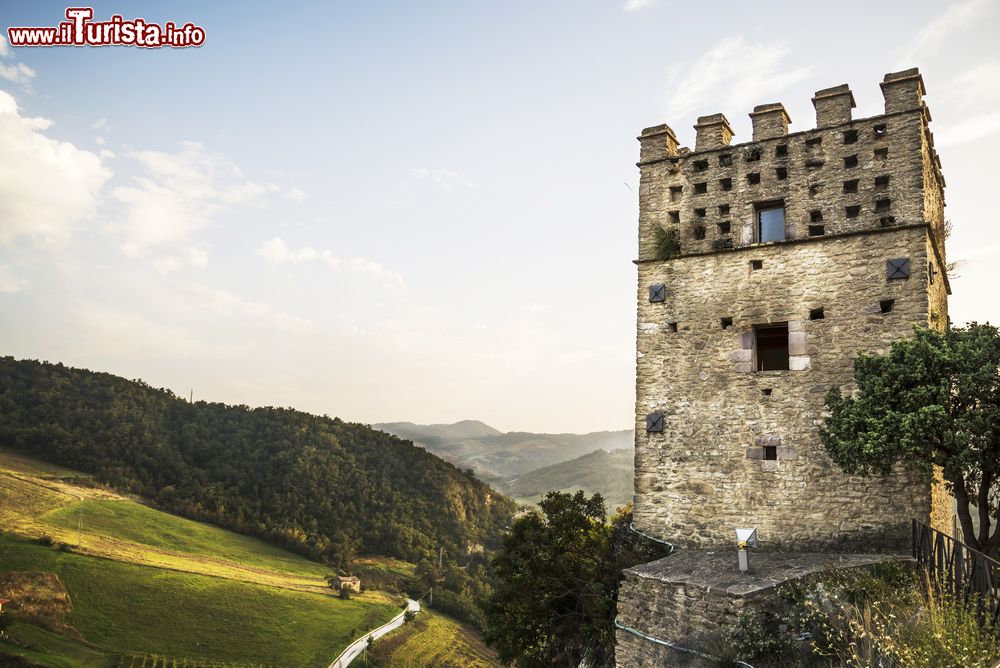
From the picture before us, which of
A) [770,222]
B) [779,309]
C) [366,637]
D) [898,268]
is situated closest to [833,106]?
[770,222]

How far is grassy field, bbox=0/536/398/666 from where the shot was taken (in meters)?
38.6

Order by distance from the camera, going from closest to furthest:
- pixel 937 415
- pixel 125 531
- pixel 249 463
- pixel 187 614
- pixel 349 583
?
pixel 937 415 → pixel 187 614 → pixel 125 531 → pixel 349 583 → pixel 249 463

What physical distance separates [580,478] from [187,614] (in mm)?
57388

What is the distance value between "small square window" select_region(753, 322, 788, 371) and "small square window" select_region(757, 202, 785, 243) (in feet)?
6.71

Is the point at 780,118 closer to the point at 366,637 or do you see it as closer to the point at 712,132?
the point at 712,132

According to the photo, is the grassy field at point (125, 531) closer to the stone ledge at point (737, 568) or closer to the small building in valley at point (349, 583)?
the small building in valley at point (349, 583)

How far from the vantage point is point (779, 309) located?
15.0 m

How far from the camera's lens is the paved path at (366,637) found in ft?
135

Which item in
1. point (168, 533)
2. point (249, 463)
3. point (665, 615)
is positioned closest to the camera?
point (665, 615)

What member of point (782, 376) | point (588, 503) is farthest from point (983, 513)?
point (588, 503)

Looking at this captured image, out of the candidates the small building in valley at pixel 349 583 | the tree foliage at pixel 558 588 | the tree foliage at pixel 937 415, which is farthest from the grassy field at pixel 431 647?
the tree foliage at pixel 937 415

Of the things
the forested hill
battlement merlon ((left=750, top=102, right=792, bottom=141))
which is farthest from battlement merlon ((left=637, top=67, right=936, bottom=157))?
the forested hill

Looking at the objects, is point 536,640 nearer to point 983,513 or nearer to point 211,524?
point 983,513

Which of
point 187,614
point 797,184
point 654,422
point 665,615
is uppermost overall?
point 797,184
